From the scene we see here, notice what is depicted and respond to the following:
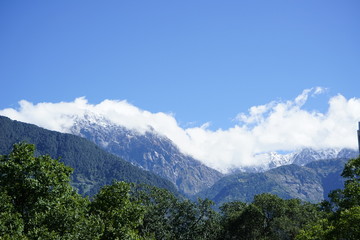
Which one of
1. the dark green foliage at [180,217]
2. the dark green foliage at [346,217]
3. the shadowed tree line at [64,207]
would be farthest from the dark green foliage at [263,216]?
the dark green foliage at [346,217]

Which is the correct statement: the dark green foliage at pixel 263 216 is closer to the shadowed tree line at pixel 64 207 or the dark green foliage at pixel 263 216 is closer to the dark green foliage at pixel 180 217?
the dark green foliage at pixel 180 217

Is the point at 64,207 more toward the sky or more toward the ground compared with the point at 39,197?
more toward the ground

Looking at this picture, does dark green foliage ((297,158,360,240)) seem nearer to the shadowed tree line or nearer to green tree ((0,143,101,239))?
the shadowed tree line

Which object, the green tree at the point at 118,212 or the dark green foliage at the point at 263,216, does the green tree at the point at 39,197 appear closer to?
the green tree at the point at 118,212

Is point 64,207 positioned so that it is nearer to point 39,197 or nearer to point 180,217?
point 39,197

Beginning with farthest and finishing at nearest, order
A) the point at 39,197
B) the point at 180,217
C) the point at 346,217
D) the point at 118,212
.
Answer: the point at 180,217
the point at 118,212
the point at 39,197
the point at 346,217

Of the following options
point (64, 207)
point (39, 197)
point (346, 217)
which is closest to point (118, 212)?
point (64, 207)

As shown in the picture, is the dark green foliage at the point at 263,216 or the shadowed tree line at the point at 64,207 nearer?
the shadowed tree line at the point at 64,207

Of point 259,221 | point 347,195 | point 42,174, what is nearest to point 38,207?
point 42,174

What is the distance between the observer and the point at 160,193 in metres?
109

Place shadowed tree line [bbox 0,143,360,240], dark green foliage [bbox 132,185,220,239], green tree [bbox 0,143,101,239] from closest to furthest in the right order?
shadowed tree line [bbox 0,143,360,240] < green tree [bbox 0,143,101,239] < dark green foliage [bbox 132,185,220,239]

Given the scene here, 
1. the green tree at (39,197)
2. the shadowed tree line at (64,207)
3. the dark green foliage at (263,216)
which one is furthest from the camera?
the dark green foliage at (263,216)

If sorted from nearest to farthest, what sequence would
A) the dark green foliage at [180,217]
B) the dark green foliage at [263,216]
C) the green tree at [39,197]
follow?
the green tree at [39,197] < the dark green foliage at [263,216] < the dark green foliage at [180,217]

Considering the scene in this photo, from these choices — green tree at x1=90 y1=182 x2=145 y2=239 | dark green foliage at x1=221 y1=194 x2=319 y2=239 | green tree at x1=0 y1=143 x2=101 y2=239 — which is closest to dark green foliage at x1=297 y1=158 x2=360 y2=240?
green tree at x1=90 y1=182 x2=145 y2=239
